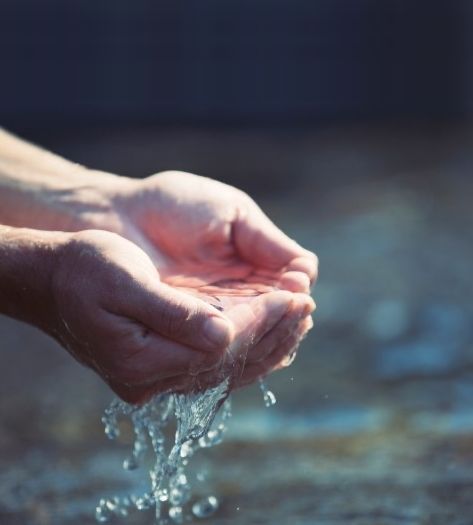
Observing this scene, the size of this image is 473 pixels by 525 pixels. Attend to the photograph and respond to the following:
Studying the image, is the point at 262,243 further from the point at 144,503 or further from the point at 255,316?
the point at 144,503

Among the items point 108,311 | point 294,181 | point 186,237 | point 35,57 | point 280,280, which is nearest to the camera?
point 108,311

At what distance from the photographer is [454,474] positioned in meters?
3.43

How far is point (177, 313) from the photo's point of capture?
220 centimetres

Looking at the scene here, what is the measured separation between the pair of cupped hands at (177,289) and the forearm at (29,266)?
1.8 inches

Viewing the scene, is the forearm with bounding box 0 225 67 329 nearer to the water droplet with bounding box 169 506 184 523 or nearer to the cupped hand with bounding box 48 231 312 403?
the cupped hand with bounding box 48 231 312 403

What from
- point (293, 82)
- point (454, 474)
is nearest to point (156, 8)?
point (293, 82)

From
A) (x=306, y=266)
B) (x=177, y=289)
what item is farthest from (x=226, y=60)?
(x=177, y=289)

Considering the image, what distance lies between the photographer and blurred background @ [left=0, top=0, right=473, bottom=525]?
3527 millimetres

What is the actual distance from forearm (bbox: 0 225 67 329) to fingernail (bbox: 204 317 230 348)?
0.38 m

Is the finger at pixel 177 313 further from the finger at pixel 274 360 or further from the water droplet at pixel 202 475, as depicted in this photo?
the water droplet at pixel 202 475

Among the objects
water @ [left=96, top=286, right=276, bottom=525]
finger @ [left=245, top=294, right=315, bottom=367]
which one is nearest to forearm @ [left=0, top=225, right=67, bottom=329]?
water @ [left=96, top=286, right=276, bottom=525]

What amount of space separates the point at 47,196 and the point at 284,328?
899 mm

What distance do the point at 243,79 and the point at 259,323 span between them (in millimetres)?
9456

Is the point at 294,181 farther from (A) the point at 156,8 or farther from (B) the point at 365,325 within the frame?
(B) the point at 365,325
